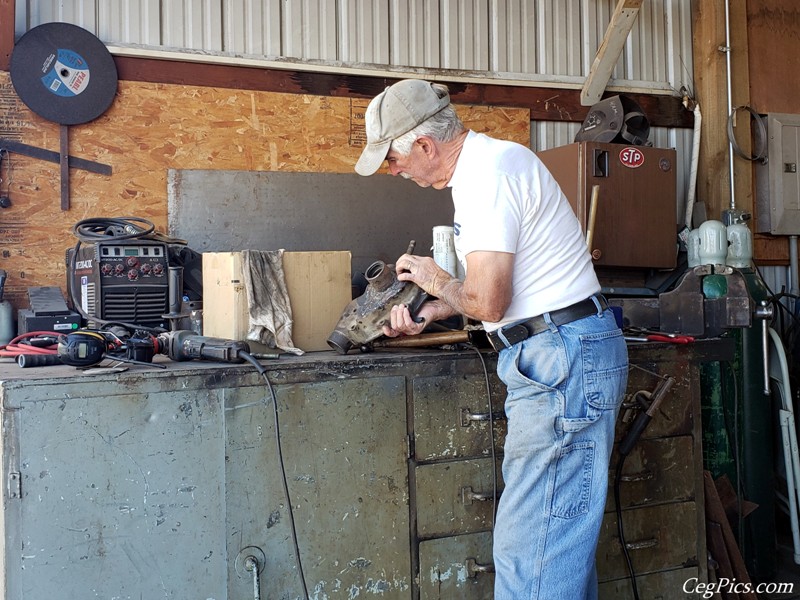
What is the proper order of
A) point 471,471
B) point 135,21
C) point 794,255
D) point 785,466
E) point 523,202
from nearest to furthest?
point 523,202 < point 471,471 < point 135,21 < point 785,466 < point 794,255

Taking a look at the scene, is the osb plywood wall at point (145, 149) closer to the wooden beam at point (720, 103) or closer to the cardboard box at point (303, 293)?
the cardboard box at point (303, 293)

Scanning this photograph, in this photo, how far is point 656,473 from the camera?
222 cm

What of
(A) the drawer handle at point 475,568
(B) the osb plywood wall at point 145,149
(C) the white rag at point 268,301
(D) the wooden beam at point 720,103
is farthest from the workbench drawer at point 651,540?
(D) the wooden beam at point 720,103

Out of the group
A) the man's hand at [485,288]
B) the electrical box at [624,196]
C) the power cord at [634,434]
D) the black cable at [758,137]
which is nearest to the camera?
the man's hand at [485,288]

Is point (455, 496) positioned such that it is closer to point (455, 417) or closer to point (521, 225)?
point (455, 417)

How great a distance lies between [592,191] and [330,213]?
3.56ft

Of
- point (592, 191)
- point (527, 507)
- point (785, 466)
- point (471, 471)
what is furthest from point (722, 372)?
point (527, 507)

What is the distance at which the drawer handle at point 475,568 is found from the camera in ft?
6.53

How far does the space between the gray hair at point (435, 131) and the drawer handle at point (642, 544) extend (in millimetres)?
1302

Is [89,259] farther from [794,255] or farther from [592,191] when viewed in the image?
[794,255]

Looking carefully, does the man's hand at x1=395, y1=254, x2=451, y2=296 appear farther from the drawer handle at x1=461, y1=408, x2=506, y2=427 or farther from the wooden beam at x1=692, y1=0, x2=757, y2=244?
the wooden beam at x1=692, y1=0, x2=757, y2=244

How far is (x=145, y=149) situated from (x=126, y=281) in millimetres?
756

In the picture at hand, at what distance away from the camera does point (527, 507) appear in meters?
1.66

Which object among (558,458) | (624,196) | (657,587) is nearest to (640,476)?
(657,587)
